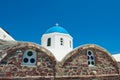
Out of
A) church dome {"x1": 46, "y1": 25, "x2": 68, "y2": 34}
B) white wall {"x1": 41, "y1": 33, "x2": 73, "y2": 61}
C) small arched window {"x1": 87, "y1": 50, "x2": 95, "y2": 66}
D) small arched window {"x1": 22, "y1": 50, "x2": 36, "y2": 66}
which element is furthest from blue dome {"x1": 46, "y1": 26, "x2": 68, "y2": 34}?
small arched window {"x1": 22, "y1": 50, "x2": 36, "y2": 66}

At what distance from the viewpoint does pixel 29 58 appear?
583 inches

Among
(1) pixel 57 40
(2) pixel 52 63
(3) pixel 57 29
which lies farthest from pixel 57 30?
(2) pixel 52 63

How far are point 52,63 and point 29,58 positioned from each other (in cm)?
167

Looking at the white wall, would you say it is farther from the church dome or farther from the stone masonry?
the stone masonry

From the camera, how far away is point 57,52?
2305cm

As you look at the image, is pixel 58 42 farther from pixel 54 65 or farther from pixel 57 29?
pixel 54 65

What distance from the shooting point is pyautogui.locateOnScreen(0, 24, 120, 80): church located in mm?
14258

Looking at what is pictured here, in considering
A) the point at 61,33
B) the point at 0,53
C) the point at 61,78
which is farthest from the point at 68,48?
the point at 0,53

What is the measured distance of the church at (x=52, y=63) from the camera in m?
14.3

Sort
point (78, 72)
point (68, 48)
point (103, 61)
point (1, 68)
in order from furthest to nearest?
point (68, 48) < point (103, 61) < point (78, 72) < point (1, 68)

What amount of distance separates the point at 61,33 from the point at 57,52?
3065mm

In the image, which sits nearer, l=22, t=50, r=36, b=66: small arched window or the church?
the church

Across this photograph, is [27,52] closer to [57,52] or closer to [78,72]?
[78,72]

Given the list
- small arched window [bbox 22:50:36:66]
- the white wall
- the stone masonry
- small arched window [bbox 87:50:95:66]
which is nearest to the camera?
the stone masonry
